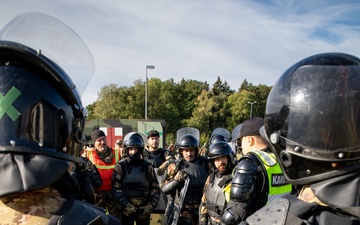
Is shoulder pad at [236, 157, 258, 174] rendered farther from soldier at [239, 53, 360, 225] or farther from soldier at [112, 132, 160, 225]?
soldier at [112, 132, 160, 225]

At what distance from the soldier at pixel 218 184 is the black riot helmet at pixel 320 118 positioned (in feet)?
9.30

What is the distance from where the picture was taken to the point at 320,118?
58.3 inches

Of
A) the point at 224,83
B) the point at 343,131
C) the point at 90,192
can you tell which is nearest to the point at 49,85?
the point at 90,192

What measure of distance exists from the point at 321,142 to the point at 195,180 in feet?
14.8

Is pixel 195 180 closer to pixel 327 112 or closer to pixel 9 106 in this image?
pixel 327 112

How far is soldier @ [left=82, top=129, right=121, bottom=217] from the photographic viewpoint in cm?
609

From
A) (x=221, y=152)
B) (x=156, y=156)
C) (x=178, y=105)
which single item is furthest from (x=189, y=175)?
(x=178, y=105)

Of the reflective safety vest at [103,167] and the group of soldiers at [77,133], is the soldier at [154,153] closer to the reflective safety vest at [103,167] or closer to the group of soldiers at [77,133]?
the reflective safety vest at [103,167]

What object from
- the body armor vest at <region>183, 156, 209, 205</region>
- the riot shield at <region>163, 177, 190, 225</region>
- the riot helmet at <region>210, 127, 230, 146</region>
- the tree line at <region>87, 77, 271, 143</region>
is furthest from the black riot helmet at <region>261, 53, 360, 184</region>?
the tree line at <region>87, 77, 271, 143</region>

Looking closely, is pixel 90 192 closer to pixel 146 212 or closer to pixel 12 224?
pixel 12 224

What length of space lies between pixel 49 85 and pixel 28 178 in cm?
45

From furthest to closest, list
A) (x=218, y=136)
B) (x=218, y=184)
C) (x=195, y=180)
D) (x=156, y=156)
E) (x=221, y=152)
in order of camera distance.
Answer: (x=156, y=156), (x=218, y=136), (x=195, y=180), (x=221, y=152), (x=218, y=184)

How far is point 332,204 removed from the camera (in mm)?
1362

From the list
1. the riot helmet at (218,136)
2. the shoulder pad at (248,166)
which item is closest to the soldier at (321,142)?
the shoulder pad at (248,166)
